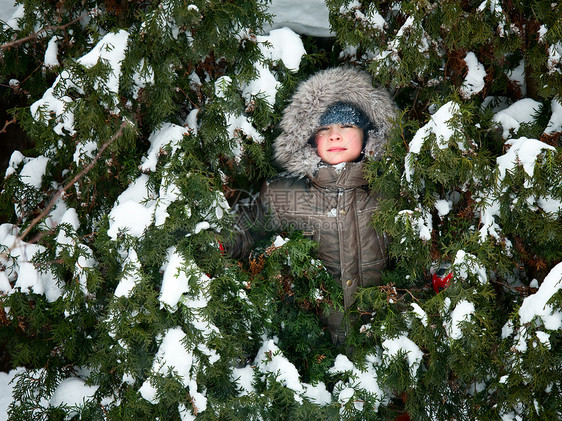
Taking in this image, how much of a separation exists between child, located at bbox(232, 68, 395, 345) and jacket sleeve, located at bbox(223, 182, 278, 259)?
0.01 m

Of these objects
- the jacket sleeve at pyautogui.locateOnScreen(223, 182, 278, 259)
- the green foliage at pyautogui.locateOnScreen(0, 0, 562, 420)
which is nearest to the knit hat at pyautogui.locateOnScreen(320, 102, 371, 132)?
the green foliage at pyautogui.locateOnScreen(0, 0, 562, 420)

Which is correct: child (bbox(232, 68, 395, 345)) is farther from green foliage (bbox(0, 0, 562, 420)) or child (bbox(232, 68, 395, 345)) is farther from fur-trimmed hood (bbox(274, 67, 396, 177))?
green foliage (bbox(0, 0, 562, 420))

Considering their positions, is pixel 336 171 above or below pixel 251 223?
above

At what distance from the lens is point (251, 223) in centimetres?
293

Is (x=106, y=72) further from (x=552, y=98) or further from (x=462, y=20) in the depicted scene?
(x=552, y=98)

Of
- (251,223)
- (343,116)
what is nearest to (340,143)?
(343,116)

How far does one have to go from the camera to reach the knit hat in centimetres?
274

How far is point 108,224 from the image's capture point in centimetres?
262

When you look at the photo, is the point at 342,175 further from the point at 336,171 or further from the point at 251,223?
the point at 251,223

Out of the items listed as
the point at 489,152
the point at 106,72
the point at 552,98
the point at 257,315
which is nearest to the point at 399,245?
the point at 489,152

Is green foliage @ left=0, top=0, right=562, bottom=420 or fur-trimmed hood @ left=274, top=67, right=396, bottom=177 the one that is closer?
green foliage @ left=0, top=0, right=562, bottom=420

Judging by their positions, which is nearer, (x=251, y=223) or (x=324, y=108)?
(x=324, y=108)

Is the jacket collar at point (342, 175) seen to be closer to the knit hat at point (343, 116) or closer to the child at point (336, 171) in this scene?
the child at point (336, 171)

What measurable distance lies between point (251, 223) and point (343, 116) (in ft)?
2.60
